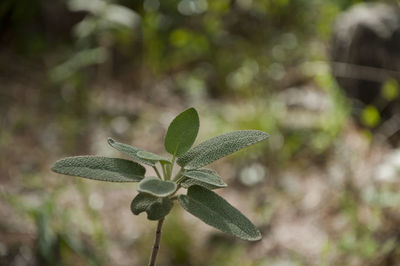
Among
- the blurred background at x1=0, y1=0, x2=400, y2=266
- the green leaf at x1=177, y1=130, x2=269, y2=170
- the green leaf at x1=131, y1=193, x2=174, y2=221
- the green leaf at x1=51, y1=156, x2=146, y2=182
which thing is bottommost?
the green leaf at x1=131, y1=193, x2=174, y2=221

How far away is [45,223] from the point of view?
1268 mm

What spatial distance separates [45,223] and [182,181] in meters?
0.77

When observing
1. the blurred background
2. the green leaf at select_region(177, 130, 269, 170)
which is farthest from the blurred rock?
the green leaf at select_region(177, 130, 269, 170)

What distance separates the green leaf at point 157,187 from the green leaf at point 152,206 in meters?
0.03

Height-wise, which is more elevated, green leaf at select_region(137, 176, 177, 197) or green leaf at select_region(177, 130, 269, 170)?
green leaf at select_region(177, 130, 269, 170)

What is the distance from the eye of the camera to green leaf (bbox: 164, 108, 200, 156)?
0.61 meters

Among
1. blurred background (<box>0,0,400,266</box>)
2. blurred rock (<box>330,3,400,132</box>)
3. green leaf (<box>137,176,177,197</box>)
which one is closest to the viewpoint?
green leaf (<box>137,176,177,197</box>)

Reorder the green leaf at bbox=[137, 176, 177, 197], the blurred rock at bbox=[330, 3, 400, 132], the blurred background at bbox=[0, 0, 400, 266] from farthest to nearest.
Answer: the blurred rock at bbox=[330, 3, 400, 132] < the blurred background at bbox=[0, 0, 400, 266] < the green leaf at bbox=[137, 176, 177, 197]

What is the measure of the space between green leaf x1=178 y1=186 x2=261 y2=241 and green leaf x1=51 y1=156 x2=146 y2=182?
2.7 inches

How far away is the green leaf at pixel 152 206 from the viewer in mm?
546

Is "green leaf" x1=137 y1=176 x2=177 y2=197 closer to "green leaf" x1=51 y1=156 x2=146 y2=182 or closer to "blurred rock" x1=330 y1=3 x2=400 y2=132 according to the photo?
Answer: "green leaf" x1=51 y1=156 x2=146 y2=182

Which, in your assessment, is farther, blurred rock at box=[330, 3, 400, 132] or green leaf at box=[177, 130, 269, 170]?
blurred rock at box=[330, 3, 400, 132]

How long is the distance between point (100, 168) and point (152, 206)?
0.08 metres

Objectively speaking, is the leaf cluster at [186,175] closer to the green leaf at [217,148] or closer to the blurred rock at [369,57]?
the green leaf at [217,148]
